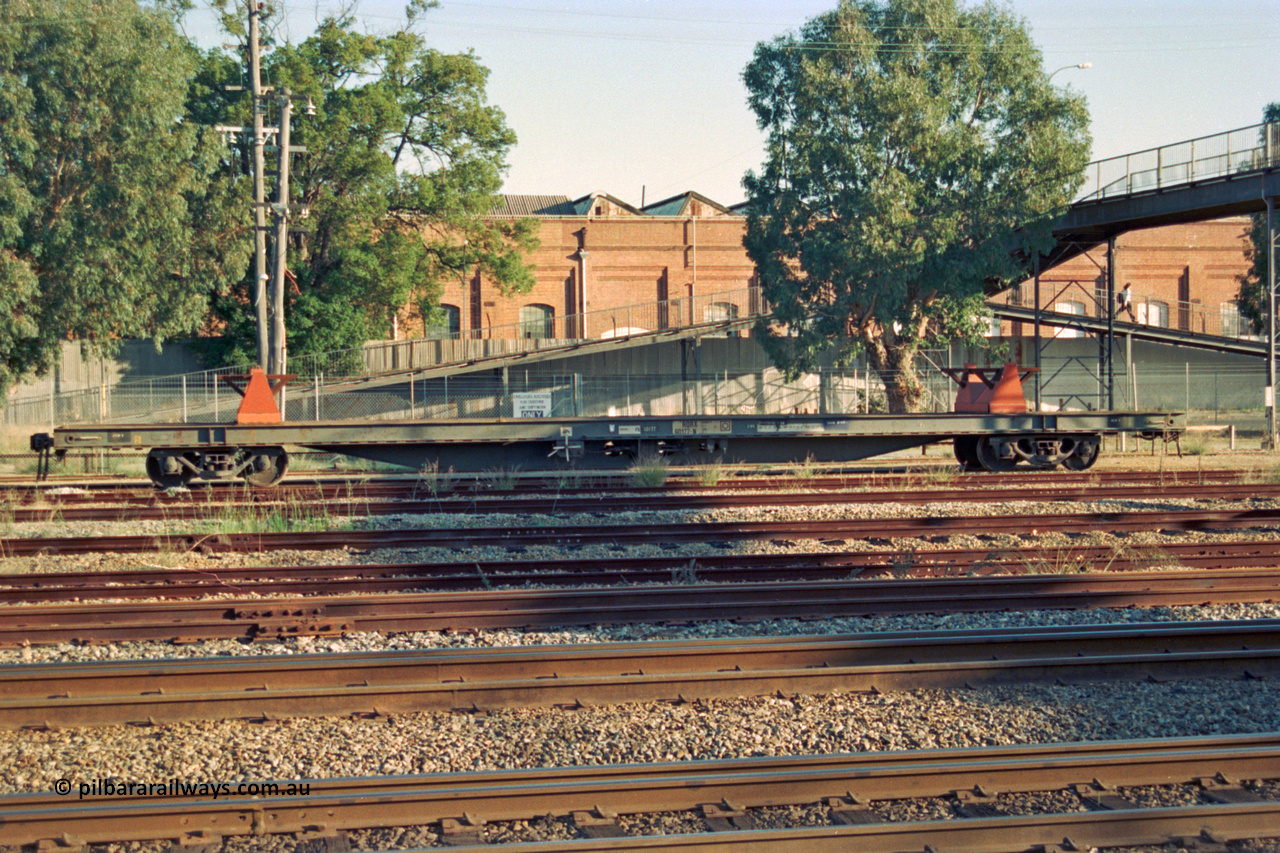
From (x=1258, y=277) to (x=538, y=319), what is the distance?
28453 mm

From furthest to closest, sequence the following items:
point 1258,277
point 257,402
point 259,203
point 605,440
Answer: point 1258,277, point 259,203, point 605,440, point 257,402

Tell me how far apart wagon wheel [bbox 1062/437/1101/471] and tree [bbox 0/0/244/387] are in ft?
76.4

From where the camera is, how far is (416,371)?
33.6m

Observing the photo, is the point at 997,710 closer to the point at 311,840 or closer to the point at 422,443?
the point at 311,840

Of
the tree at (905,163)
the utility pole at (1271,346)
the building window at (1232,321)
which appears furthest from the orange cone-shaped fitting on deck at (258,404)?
the building window at (1232,321)

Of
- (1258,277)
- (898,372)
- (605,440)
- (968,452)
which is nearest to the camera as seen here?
(605,440)

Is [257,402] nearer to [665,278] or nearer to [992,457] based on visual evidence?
[992,457]

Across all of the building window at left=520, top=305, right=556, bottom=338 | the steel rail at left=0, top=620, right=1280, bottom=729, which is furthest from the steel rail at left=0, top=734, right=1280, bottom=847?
the building window at left=520, top=305, right=556, bottom=338

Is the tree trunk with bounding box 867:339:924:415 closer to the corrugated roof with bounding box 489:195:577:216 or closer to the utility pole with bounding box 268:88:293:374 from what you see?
the utility pole with bounding box 268:88:293:374

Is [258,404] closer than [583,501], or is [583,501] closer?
[583,501]

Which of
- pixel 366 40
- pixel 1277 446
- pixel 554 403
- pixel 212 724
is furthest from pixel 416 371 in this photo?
pixel 212 724

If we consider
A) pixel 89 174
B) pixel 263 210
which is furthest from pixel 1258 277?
pixel 89 174

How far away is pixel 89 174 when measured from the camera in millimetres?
26375

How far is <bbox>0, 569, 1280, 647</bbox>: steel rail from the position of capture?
7727mm
